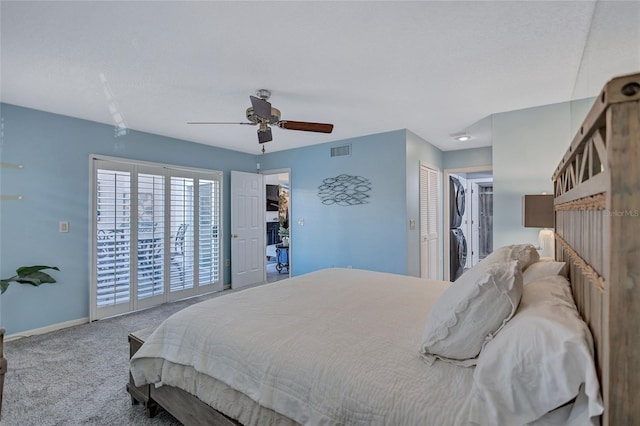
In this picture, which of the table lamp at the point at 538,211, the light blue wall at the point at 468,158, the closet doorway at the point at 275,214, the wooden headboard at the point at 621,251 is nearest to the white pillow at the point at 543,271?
the wooden headboard at the point at 621,251

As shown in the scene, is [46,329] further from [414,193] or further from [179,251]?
[414,193]

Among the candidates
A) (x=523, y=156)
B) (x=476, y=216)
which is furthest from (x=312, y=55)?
(x=476, y=216)

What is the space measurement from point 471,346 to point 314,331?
707mm

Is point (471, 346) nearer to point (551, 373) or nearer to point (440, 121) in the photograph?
point (551, 373)

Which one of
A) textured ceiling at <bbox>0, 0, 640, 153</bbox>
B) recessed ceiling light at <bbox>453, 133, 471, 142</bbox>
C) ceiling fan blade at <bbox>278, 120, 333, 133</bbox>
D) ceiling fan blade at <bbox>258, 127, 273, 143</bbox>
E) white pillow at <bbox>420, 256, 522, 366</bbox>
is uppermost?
textured ceiling at <bbox>0, 0, 640, 153</bbox>

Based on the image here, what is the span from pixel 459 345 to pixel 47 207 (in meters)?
4.16

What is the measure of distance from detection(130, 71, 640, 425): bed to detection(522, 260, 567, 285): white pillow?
12mm

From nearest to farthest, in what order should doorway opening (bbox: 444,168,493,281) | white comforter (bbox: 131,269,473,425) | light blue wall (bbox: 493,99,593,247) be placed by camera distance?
white comforter (bbox: 131,269,473,425), light blue wall (bbox: 493,99,593,247), doorway opening (bbox: 444,168,493,281)

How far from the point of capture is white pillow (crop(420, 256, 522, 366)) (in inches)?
45.1

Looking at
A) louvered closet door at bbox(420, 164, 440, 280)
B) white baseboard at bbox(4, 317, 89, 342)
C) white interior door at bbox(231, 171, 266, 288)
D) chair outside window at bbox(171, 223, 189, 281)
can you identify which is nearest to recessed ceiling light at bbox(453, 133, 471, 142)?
louvered closet door at bbox(420, 164, 440, 280)

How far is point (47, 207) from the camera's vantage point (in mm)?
3381

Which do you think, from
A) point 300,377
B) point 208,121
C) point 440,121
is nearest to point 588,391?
point 300,377

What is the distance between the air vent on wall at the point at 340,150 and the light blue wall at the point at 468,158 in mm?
2012

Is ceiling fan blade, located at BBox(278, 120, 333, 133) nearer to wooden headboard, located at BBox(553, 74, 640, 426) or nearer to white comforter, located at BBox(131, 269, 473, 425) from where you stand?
white comforter, located at BBox(131, 269, 473, 425)
